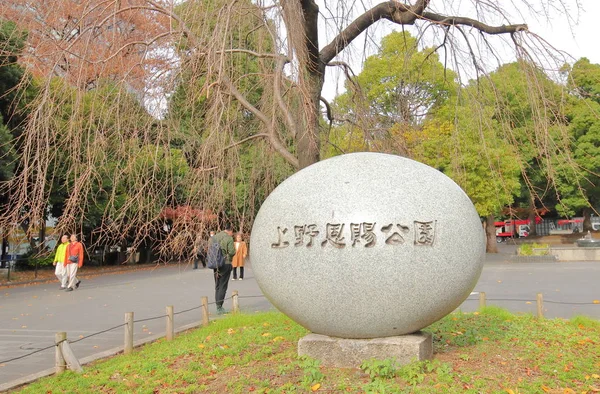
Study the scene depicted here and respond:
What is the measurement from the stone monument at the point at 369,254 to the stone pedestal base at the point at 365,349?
10mm

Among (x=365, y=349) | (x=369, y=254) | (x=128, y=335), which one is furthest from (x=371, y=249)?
(x=128, y=335)

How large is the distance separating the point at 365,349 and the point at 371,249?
3.76 feet

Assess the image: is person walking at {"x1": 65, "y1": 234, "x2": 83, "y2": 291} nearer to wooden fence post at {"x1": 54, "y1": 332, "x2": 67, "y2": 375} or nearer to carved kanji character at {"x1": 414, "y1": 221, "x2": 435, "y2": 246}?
wooden fence post at {"x1": 54, "y1": 332, "x2": 67, "y2": 375}

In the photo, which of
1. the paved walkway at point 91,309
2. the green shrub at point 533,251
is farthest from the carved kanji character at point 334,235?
the green shrub at point 533,251

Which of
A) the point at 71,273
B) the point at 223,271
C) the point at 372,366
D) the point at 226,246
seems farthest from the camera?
the point at 71,273

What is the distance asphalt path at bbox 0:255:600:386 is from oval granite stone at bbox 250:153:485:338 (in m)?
2.12

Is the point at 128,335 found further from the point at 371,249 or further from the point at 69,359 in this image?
the point at 371,249

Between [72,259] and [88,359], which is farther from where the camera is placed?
[72,259]

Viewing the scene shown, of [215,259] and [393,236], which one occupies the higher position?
[393,236]

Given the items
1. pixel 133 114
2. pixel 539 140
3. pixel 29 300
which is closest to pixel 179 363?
pixel 133 114

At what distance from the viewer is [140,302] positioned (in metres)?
14.9

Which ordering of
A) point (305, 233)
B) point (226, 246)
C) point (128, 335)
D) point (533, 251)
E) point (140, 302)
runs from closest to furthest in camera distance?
point (305, 233)
point (128, 335)
point (226, 246)
point (140, 302)
point (533, 251)

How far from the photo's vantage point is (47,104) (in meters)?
5.96

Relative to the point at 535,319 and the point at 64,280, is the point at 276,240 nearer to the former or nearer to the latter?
the point at 535,319
